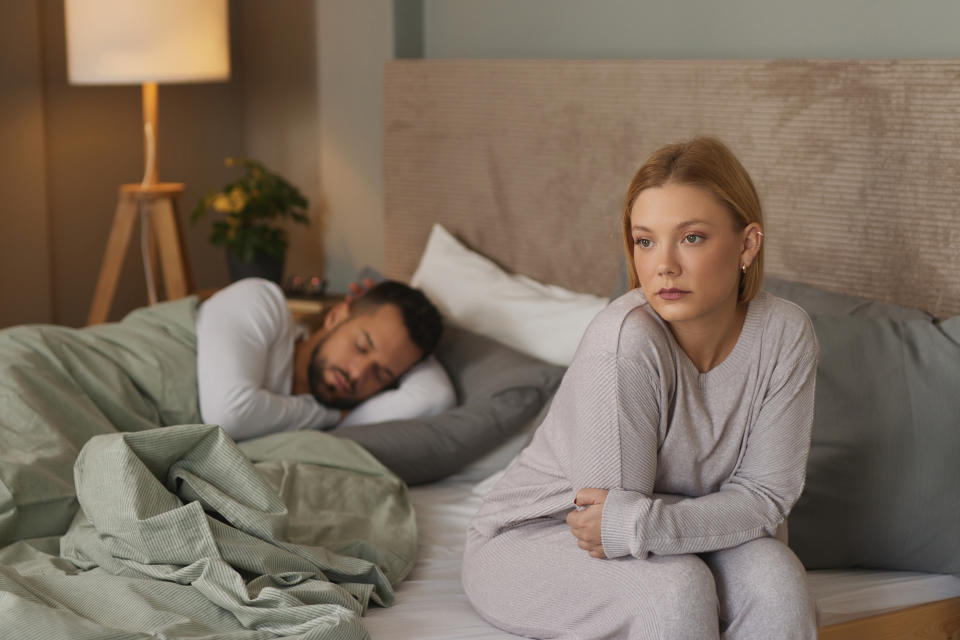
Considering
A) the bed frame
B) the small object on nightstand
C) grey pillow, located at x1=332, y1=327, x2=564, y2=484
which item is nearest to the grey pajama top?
the bed frame

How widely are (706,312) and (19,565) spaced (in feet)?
3.49

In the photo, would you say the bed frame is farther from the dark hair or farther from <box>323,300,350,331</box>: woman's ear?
<box>323,300,350,331</box>: woman's ear

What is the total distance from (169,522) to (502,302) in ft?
3.84

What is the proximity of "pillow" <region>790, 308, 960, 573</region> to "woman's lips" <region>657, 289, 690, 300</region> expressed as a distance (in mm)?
481

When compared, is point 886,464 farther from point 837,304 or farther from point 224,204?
point 224,204

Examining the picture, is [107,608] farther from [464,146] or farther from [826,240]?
[464,146]

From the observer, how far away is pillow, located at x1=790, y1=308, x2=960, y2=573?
1.70 metres

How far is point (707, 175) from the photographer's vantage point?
1.44m

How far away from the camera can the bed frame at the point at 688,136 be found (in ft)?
6.40

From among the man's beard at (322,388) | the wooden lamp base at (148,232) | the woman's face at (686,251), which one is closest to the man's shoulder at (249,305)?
the man's beard at (322,388)

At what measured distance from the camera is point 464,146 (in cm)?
291

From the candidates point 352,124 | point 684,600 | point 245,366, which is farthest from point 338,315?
point 684,600

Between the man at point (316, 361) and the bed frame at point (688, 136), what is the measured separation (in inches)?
18.1

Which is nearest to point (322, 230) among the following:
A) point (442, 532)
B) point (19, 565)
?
point (442, 532)
